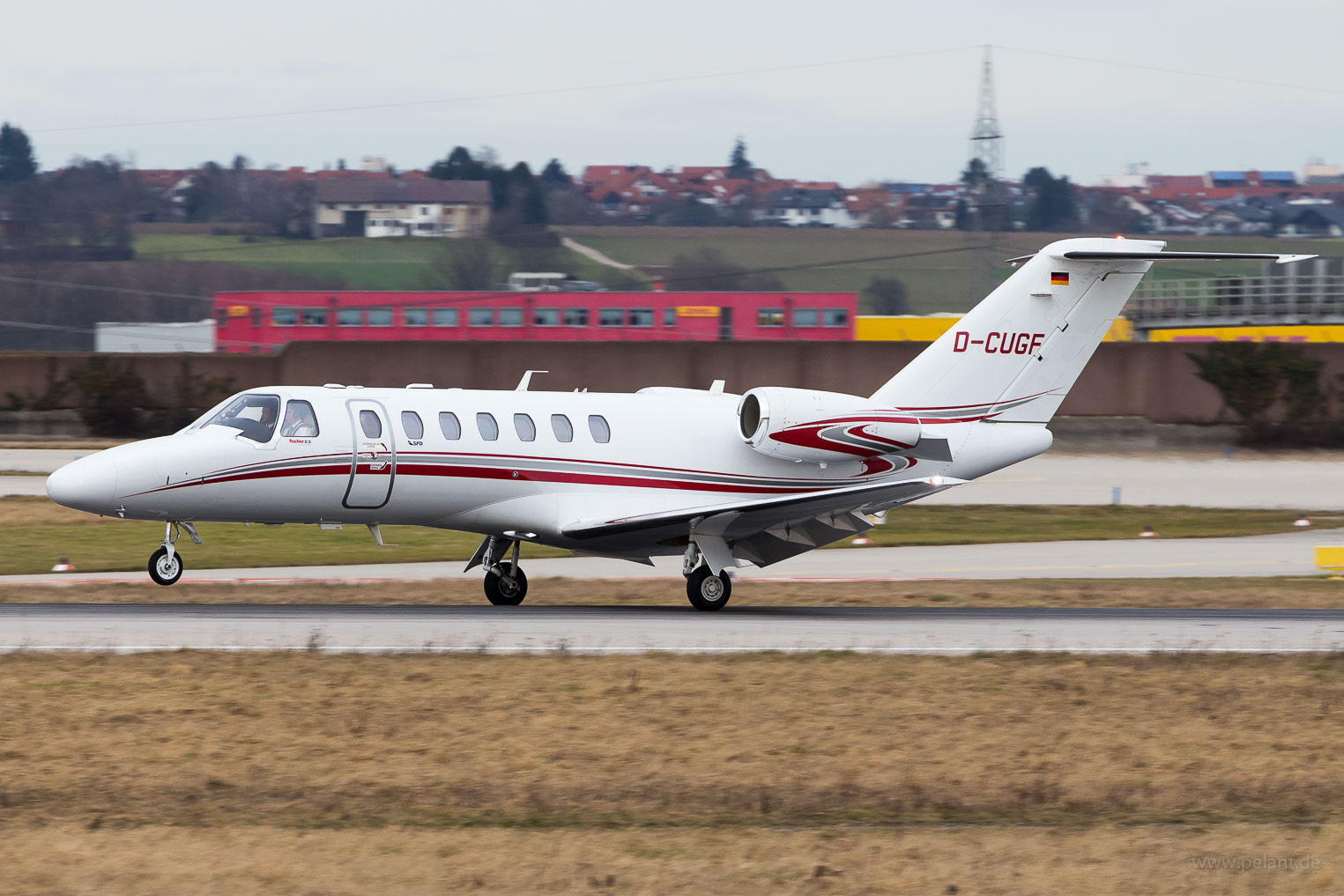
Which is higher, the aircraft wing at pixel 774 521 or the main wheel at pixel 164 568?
the aircraft wing at pixel 774 521

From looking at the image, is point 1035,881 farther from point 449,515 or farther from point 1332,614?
point 1332,614

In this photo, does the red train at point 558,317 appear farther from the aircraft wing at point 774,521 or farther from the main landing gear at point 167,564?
the main landing gear at point 167,564

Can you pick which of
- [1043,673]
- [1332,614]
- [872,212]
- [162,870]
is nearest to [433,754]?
[162,870]

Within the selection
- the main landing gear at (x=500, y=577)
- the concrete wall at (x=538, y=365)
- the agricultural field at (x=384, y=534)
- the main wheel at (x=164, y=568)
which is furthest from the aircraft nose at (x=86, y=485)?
the concrete wall at (x=538, y=365)

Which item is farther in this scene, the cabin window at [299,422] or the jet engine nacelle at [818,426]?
the jet engine nacelle at [818,426]

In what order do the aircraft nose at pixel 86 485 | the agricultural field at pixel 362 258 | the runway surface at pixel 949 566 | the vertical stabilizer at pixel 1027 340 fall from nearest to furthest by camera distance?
the aircraft nose at pixel 86 485
the vertical stabilizer at pixel 1027 340
the runway surface at pixel 949 566
the agricultural field at pixel 362 258

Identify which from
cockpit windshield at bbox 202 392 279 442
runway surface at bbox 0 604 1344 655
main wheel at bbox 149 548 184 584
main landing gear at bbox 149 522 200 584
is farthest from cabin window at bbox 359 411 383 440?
main wheel at bbox 149 548 184 584

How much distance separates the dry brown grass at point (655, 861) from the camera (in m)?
8.38

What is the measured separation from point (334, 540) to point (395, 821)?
2236 cm

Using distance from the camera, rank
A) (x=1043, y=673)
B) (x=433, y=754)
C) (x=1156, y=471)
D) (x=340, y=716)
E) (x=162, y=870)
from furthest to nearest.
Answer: (x=1156, y=471), (x=1043, y=673), (x=340, y=716), (x=433, y=754), (x=162, y=870)

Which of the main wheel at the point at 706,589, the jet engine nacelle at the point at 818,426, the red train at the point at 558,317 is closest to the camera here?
the main wheel at the point at 706,589

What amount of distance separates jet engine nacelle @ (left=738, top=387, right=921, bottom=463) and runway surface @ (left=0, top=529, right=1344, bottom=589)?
3.90m

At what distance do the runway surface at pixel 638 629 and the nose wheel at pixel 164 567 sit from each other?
1.88ft

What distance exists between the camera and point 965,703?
44.1 feet
